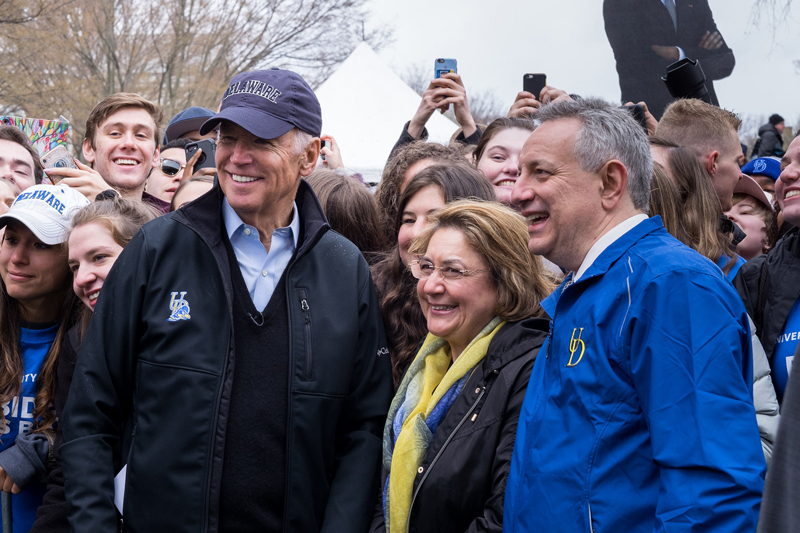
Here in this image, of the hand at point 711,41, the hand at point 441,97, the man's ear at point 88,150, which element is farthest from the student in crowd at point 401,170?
the hand at point 711,41

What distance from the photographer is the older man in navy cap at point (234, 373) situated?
2.18 m

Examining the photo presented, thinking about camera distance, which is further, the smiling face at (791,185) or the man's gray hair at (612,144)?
the smiling face at (791,185)

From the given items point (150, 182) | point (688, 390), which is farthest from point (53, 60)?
point (688, 390)

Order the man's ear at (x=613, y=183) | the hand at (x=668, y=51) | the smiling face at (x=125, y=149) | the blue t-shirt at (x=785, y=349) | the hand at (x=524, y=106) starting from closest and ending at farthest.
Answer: the man's ear at (x=613, y=183) → the blue t-shirt at (x=785, y=349) → the smiling face at (x=125, y=149) → the hand at (x=524, y=106) → the hand at (x=668, y=51)

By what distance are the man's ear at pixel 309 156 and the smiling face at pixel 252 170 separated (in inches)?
2.7

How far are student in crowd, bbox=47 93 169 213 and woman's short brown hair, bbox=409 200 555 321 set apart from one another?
226 cm

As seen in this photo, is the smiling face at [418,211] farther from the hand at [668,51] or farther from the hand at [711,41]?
the hand at [711,41]

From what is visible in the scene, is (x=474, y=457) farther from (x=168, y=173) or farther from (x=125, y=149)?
(x=168, y=173)

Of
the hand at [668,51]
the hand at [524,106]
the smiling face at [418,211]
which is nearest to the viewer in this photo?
the smiling face at [418,211]

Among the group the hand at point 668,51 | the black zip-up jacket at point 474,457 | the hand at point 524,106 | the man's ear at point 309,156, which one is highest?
the hand at point 668,51

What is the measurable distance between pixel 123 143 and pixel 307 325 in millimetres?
2398

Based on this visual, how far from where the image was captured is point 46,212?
298 centimetres

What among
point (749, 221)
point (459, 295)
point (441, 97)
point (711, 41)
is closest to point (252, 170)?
point (459, 295)

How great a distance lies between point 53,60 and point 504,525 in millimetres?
15472
